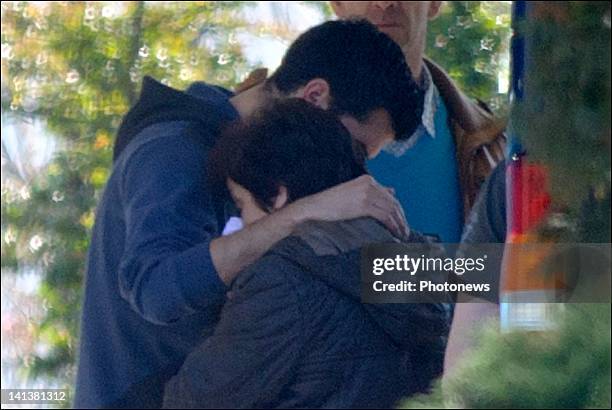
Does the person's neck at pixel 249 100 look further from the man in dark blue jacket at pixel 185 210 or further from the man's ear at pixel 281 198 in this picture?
the man's ear at pixel 281 198

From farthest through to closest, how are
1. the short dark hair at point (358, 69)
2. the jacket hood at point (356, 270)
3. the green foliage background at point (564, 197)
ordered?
the short dark hair at point (358, 69) → the jacket hood at point (356, 270) → the green foliage background at point (564, 197)

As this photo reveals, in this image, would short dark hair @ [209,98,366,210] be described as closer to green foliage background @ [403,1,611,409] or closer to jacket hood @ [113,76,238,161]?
jacket hood @ [113,76,238,161]

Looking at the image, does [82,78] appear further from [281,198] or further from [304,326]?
[304,326]

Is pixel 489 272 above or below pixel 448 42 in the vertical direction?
below

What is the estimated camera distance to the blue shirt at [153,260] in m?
2.82

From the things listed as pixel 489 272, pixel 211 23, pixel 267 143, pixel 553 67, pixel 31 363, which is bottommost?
pixel 31 363

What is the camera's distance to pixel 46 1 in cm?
305

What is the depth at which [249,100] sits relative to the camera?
2.92 metres

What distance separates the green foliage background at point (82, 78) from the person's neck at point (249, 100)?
0.05m

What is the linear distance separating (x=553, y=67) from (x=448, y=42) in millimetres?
1450

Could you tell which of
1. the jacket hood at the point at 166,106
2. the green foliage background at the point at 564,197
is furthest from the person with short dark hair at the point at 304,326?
the green foliage background at the point at 564,197

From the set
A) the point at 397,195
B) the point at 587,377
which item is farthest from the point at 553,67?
the point at 397,195

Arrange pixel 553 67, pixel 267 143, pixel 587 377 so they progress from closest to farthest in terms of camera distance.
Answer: pixel 587 377
pixel 553 67
pixel 267 143

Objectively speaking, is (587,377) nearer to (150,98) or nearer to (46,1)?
(150,98)
